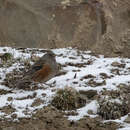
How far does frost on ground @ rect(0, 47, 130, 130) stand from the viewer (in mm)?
6754

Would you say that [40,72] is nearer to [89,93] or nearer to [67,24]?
[89,93]

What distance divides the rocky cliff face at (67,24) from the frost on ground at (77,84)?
4.27 ft

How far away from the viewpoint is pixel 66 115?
6621 mm

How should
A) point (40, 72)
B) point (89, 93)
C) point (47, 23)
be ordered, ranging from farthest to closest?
point (47, 23) → point (40, 72) → point (89, 93)

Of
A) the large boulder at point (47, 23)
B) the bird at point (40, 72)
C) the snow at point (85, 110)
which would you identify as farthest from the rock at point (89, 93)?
the large boulder at point (47, 23)

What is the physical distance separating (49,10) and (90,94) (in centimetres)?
A: 569

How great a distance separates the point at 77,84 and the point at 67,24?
469 centimetres

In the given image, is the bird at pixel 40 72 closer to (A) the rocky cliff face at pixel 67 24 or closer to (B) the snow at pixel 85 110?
(B) the snow at pixel 85 110

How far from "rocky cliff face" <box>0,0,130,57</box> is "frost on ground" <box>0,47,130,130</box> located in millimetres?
1302

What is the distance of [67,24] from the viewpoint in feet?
41.2

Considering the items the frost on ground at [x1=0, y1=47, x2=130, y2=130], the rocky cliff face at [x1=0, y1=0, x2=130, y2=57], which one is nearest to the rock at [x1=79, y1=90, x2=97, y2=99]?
the frost on ground at [x1=0, y1=47, x2=130, y2=130]

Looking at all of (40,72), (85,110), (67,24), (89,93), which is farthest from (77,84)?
(67,24)

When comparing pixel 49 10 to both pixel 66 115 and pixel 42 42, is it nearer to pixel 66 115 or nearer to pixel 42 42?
pixel 42 42

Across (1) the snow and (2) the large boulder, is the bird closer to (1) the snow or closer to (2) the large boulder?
(1) the snow
